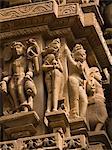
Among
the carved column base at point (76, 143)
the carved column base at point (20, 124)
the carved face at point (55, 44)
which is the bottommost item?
the carved column base at point (76, 143)

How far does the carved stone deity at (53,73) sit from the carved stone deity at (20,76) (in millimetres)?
180

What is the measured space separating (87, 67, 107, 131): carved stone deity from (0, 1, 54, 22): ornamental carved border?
115cm

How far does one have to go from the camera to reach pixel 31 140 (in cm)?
1190

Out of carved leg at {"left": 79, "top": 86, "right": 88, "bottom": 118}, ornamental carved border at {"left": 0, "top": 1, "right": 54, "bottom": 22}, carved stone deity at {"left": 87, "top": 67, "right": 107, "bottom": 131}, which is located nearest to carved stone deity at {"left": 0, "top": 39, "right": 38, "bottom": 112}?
ornamental carved border at {"left": 0, "top": 1, "right": 54, "bottom": 22}

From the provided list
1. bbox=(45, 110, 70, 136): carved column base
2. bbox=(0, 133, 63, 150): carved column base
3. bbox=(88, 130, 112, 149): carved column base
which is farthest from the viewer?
bbox=(88, 130, 112, 149): carved column base

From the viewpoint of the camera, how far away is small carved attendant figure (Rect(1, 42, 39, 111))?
40.3 ft

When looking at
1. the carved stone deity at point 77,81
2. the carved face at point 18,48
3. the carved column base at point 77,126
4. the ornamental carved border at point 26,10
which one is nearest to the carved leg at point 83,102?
the carved stone deity at point 77,81

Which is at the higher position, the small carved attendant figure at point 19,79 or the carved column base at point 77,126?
the small carved attendant figure at point 19,79

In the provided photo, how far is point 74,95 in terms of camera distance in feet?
40.7

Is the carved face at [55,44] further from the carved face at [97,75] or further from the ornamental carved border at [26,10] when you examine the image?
the carved face at [97,75]

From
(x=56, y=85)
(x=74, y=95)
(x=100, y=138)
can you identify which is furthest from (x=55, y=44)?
(x=100, y=138)

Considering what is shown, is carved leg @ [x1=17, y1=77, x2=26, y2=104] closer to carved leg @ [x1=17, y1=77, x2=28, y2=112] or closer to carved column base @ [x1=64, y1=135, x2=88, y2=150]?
carved leg @ [x1=17, y1=77, x2=28, y2=112]

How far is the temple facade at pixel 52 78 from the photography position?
39.5 feet

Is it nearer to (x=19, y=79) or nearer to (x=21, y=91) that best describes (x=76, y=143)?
(x=21, y=91)
